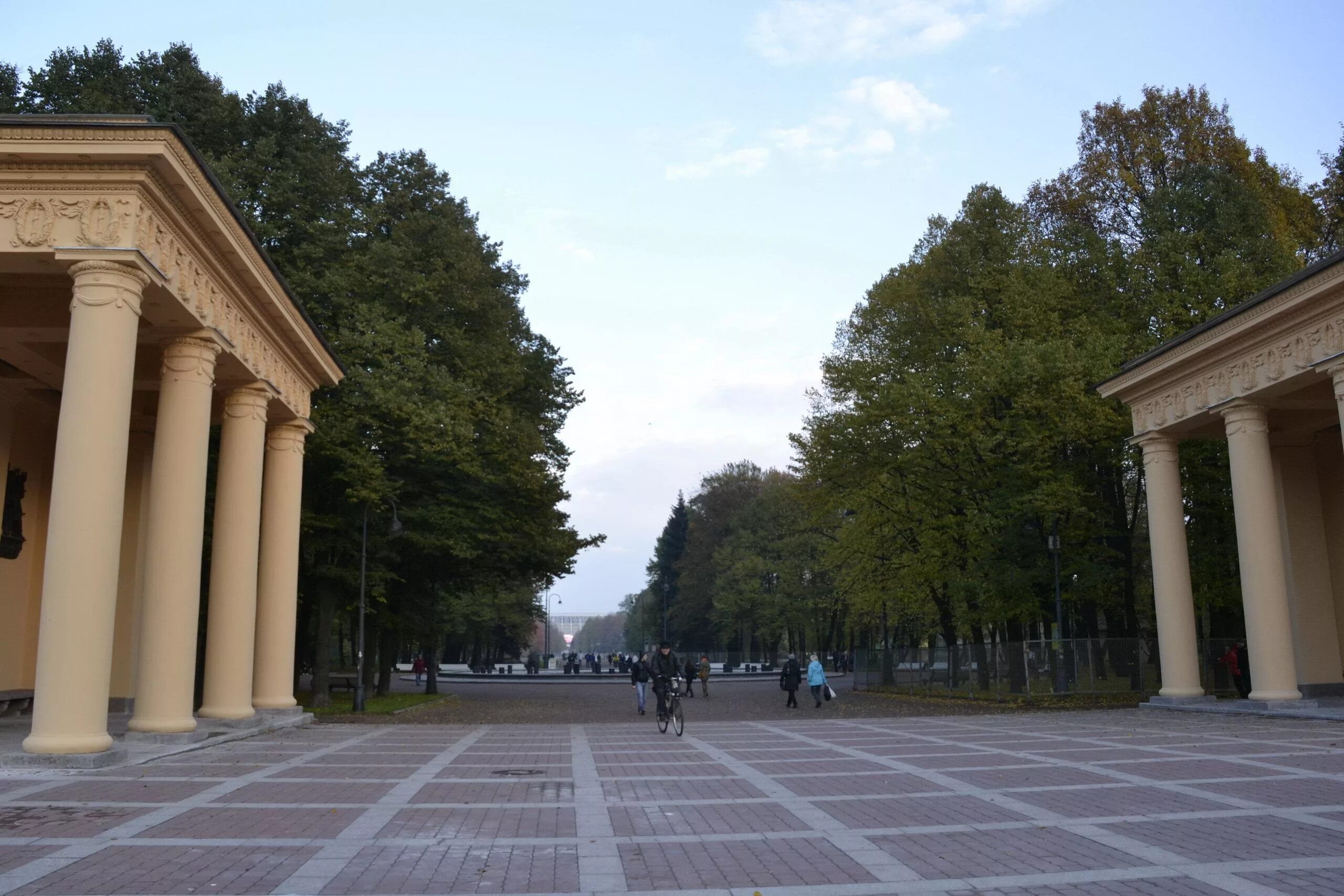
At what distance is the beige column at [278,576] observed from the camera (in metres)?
22.7

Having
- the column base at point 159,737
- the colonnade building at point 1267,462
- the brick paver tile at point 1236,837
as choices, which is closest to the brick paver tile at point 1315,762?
the brick paver tile at point 1236,837

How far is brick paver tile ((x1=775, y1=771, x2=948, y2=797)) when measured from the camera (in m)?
11.2

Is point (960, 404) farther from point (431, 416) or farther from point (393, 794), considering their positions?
point (393, 794)

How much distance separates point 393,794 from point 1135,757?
986 cm

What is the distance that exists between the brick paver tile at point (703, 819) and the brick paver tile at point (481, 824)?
20.5 inches

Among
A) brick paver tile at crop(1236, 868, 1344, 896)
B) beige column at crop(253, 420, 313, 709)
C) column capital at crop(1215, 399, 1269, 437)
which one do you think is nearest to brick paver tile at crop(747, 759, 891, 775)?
brick paver tile at crop(1236, 868, 1344, 896)

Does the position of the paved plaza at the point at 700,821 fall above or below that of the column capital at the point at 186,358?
below

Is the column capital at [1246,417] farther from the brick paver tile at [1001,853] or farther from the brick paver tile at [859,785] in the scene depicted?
the brick paver tile at [1001,853]

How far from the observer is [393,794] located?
1130cm

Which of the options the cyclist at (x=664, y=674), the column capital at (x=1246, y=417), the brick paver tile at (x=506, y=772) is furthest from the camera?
the column capital at (x=1246, y=417)

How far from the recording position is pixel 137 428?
23.3 m

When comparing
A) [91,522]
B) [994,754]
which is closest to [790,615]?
[994,754]

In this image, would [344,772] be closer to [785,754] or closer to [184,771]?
[184,771]

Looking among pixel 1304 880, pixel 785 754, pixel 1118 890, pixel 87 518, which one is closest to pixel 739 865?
pixel 1118 890
